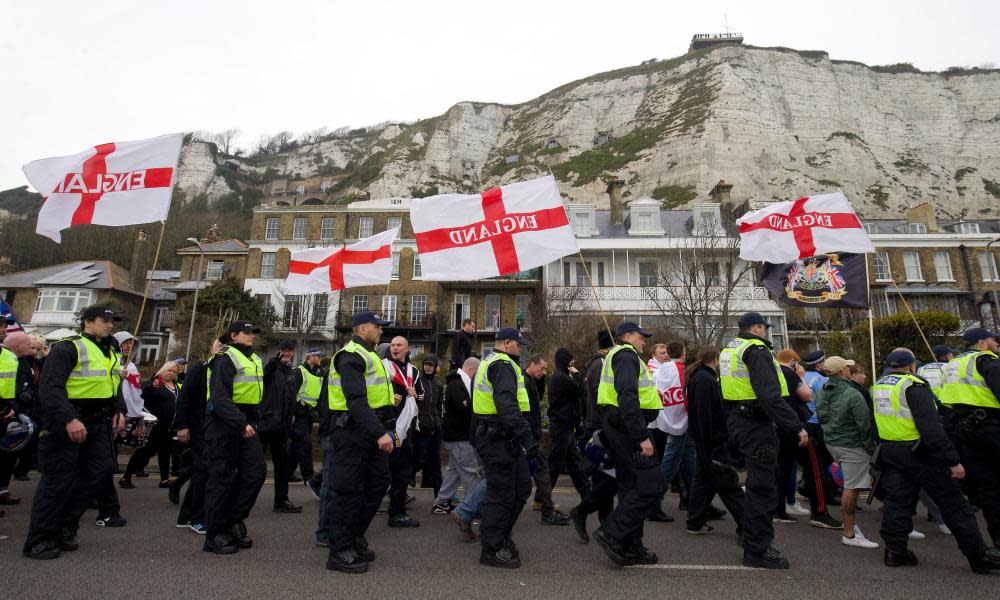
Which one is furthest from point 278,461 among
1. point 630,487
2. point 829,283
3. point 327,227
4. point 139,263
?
point 139,263

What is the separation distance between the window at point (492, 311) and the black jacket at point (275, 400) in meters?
23.1

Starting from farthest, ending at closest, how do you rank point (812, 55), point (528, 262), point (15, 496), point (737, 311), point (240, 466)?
point (812, 55) < point (737, 311) < point (528, 262) < point (15, 496) < point (240, 466)

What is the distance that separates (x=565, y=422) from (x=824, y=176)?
199 ft

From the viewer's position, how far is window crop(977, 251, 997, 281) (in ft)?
95.2

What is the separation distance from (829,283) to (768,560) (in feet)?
20.1

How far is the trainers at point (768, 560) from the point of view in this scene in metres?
4.47

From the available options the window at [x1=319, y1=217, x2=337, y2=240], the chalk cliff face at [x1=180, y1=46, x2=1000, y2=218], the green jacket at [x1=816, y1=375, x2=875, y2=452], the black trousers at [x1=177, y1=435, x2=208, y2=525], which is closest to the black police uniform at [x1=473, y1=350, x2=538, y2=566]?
the black trousers at [x1=177, y1=435, x2=208, y2=525]

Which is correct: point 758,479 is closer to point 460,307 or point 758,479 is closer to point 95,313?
point 95,313

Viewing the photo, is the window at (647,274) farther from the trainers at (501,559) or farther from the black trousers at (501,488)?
the trainers at (501,559)

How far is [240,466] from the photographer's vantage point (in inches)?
194

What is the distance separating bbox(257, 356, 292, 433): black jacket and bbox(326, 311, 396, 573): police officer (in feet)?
6.75

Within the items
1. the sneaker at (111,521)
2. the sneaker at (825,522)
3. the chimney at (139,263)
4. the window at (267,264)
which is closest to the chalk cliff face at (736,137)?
the chimney at (139,263)

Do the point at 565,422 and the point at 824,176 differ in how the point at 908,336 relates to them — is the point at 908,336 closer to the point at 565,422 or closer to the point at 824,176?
the point at 565,422

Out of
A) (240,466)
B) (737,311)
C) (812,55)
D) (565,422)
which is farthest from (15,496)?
(812,55)
